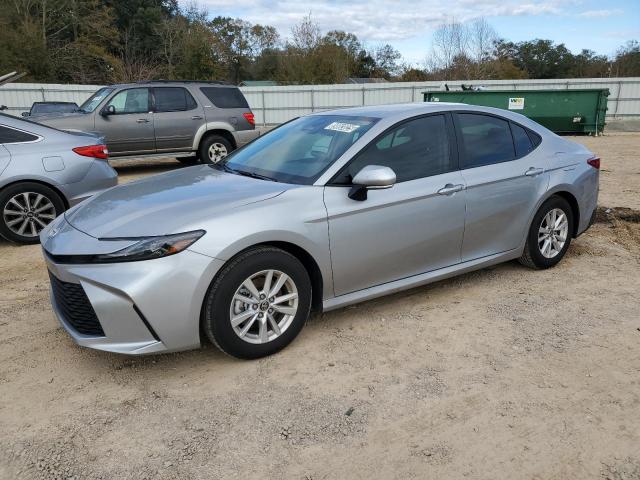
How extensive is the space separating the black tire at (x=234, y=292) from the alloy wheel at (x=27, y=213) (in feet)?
12.1

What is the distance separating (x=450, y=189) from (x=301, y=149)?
1155mm

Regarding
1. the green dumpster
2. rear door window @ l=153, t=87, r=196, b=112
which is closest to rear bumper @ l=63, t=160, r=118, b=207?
rear door window @ l=153, t=87, r=196, b=112

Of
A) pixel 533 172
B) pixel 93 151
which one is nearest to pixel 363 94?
pixel 93 151

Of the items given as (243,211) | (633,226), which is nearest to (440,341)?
(243,211)

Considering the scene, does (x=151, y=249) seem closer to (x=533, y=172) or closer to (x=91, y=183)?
(x=533, y=172)

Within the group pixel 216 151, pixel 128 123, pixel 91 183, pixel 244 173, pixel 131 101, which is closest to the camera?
pixel 244 173

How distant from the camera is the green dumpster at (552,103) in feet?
59.2

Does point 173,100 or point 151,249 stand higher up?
point 173,100

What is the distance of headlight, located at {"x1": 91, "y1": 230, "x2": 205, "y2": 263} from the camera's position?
9.36 ft

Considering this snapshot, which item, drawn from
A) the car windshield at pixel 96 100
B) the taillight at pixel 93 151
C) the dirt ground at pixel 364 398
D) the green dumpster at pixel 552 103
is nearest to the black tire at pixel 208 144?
the car windshield at pixel 96 100

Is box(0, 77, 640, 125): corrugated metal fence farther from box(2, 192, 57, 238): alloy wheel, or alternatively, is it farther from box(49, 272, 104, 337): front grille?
box(49, 272, 104, 337): front grille

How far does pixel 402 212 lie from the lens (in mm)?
3656

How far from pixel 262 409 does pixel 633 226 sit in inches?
210

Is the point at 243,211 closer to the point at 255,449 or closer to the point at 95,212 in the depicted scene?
the point at 95,212
